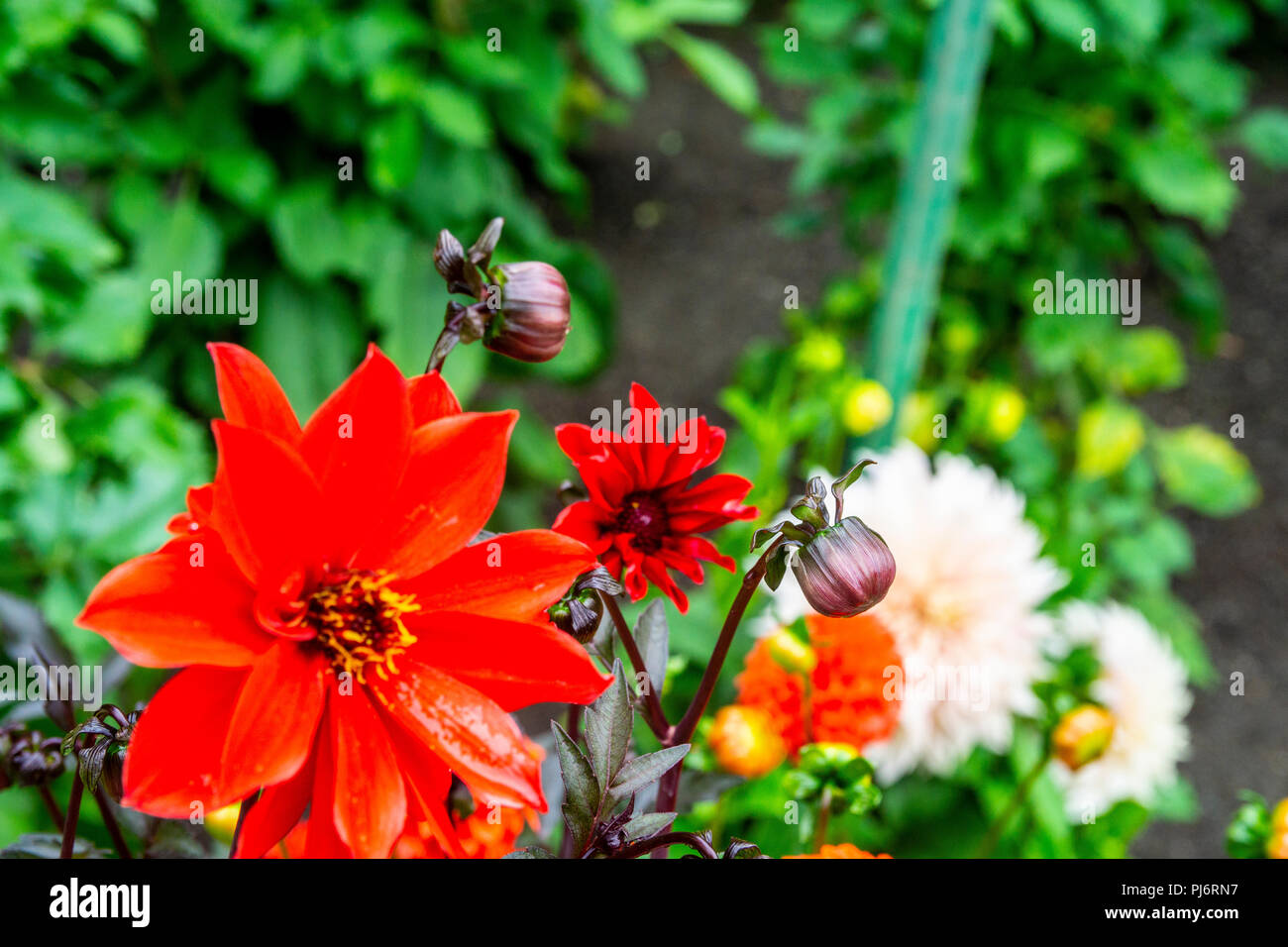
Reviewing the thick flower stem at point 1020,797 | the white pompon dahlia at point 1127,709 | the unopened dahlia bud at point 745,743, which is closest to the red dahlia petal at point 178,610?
the unopened dahlia bud at point 745,743

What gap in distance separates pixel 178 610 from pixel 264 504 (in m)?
0.03

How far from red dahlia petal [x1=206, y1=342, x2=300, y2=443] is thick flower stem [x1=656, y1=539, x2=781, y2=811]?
0.13 metres

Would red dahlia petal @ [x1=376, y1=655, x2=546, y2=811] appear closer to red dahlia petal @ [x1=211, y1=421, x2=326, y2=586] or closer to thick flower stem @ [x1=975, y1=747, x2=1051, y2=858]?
red dahlia petal @ [x1=211, y1=421, x2=326, y2=586]

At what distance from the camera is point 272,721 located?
0.85 feet

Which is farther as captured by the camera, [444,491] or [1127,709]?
[1127,709]

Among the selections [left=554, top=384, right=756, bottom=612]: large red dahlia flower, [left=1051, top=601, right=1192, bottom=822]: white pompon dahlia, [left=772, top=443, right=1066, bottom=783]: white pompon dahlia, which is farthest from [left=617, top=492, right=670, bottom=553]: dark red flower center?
[left=1051, top=601, right=1192, bottom=822]: white pompon dahlia

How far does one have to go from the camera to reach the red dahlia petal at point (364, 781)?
0.86ft

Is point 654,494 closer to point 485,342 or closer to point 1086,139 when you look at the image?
point 485,342

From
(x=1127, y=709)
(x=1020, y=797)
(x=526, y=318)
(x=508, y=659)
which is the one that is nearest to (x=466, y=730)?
(x=508, y=659)

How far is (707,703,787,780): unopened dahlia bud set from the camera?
42 cm

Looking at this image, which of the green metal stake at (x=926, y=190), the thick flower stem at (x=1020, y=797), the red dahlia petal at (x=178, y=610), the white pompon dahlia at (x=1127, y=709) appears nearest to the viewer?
the red dahlia petal at (x=178, y=610)

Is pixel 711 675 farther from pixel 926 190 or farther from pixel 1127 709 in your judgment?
pixel 926 190

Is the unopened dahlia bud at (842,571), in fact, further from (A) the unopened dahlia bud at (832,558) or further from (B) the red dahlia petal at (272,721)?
(B) the red dahlia petal at (272,721)

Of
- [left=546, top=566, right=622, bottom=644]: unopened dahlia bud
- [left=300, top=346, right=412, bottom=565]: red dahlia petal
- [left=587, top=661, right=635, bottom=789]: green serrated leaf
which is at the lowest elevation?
[left=587, top=661, right=635, bottom=789]: green serrated leaf
